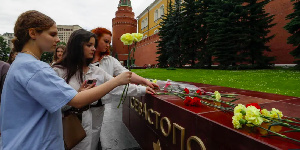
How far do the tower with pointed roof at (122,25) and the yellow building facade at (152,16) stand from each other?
2707 mm

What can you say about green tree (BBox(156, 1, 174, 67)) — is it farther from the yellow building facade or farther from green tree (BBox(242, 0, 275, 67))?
the yellow building facade

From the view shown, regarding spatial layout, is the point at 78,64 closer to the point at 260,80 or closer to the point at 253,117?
the point at 253,117

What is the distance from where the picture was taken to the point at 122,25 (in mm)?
36188

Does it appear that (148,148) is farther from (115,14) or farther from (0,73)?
(115,14)

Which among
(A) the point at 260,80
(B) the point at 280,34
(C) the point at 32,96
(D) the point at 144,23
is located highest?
(D) the point at 144,23

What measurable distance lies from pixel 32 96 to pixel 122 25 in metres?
37.0

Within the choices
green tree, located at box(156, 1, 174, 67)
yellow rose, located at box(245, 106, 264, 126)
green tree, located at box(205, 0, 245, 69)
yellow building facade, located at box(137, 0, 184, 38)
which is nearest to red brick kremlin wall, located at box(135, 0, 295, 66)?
green tree, located at box(205, 0, 245, 69)

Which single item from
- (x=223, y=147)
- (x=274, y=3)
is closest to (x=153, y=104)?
(x=223, y=147)

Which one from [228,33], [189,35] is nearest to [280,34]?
[228,33]

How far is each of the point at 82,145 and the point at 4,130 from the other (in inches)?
29.1

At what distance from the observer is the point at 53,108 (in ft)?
3.05

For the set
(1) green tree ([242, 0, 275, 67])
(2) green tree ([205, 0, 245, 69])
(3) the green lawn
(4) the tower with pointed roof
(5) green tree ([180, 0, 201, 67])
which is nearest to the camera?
(3) the green lawn

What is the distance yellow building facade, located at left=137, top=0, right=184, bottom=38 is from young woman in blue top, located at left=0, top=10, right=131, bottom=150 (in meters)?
28.8

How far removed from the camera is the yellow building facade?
100 ft
